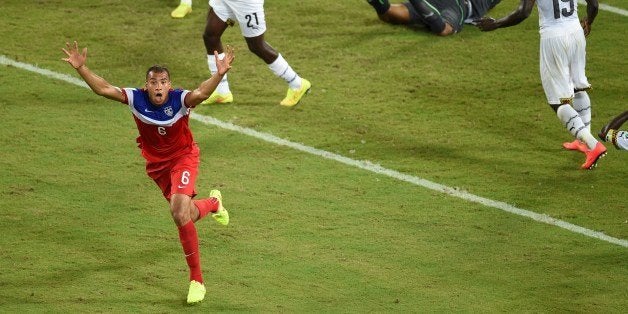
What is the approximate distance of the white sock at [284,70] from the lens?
13672mm

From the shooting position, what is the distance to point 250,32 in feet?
44.2

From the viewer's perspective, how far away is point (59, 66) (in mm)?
→ 14828

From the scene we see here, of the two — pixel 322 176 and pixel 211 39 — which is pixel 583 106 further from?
pixel 211 39

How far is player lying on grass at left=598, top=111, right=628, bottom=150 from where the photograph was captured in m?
12.3

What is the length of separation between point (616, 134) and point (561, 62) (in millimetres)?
912

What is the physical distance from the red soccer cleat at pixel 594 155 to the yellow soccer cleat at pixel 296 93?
10.6 feet

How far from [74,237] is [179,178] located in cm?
148

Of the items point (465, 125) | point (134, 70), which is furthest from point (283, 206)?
point (134, 70)

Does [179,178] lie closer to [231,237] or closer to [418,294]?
[231,237]

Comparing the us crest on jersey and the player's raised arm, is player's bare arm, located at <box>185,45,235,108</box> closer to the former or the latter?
the us crest on jersey

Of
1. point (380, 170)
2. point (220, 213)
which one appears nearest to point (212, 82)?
point (220, 213)

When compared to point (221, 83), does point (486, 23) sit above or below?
above

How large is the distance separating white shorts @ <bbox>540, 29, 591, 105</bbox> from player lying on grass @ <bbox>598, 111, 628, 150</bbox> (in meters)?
0.50

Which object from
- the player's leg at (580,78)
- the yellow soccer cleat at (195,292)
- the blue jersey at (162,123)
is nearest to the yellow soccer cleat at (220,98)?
the blue jersey at (162,123)
